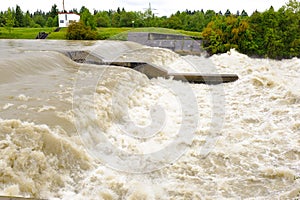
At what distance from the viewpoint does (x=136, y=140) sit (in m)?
4.42

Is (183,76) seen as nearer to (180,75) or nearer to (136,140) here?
(180,75)

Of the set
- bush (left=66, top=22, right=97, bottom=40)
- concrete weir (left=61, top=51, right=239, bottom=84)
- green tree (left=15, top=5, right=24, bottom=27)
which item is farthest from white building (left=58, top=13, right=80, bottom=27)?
concrete weir (left=61, top=51, right=239, bottom=84)

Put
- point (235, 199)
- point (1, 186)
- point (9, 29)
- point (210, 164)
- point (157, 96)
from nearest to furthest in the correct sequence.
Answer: point (1, 186), point (235, 199), point (210, 164), point (157, 96), point (9, 29)

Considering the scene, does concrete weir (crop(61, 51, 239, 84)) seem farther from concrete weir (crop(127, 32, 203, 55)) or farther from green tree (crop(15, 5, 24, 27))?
green tree (crop(15, 5, 24, 27))

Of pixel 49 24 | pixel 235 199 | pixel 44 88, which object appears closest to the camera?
pixel 235 199

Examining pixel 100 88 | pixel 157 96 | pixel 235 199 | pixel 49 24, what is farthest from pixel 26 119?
pixel 49 24

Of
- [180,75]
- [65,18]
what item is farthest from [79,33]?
[180,75]

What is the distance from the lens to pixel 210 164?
380cm

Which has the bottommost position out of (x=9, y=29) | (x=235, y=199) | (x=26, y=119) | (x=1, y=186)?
(x=235, y=199)

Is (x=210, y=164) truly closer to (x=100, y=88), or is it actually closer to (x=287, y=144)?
(x=287, y=144)

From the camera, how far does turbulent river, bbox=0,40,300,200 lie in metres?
3.06

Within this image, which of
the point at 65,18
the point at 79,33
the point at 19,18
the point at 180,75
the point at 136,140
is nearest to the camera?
the point at 136,140

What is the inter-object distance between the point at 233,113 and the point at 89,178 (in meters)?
3.60

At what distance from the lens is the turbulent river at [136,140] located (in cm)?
306
